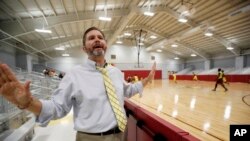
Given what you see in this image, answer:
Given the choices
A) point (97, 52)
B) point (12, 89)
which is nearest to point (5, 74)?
point (12, 89)

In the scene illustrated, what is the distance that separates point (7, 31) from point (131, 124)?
1281 cm

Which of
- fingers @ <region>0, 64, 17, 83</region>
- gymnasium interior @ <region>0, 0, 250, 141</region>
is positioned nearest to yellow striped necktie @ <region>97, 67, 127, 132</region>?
gymnasium interior @ <region>0, 0, 250, 141</region>

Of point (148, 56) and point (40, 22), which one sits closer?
point (40, 22)

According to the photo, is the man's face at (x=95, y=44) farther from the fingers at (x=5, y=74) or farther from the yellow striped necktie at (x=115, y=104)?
the fingers at (x=5, y=74)

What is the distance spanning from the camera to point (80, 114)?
1.70 m

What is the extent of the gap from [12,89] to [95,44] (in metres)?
0.81

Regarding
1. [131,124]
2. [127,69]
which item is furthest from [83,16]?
[127,69]

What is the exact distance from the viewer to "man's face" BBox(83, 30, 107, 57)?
1.86 meters

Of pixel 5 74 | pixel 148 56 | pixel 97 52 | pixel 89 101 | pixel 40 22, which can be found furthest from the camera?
pixel 148 56

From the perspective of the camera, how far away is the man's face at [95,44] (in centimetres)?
186

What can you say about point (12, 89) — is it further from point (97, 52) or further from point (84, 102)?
point (97, 52)

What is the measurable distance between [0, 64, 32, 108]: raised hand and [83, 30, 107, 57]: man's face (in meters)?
0.70

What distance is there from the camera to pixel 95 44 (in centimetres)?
186

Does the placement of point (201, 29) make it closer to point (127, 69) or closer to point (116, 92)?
point (127, 69)
